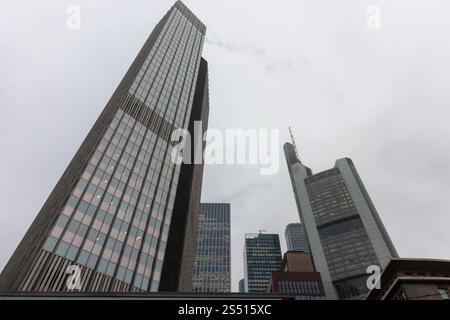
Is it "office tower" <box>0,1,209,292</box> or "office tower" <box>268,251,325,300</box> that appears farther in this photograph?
"office tower" <box>268,251,325,300</box>

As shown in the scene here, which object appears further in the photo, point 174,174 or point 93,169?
point 174,174

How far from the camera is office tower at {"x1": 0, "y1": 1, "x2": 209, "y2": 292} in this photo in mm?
37688

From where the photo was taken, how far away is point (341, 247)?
647 ft

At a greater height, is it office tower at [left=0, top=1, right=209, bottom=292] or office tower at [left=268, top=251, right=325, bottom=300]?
office tower at [left=268, top=251, right=325, bottom=300]

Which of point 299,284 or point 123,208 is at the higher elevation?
point 299,284

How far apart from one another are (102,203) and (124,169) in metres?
9.18

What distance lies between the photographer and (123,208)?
49.8m

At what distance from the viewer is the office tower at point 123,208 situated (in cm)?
3769

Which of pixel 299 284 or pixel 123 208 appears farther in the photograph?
pixel 299 284

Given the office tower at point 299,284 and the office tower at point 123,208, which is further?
the office tower at point 299,284

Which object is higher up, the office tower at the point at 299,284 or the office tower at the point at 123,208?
the office tower at the point at 299,284
